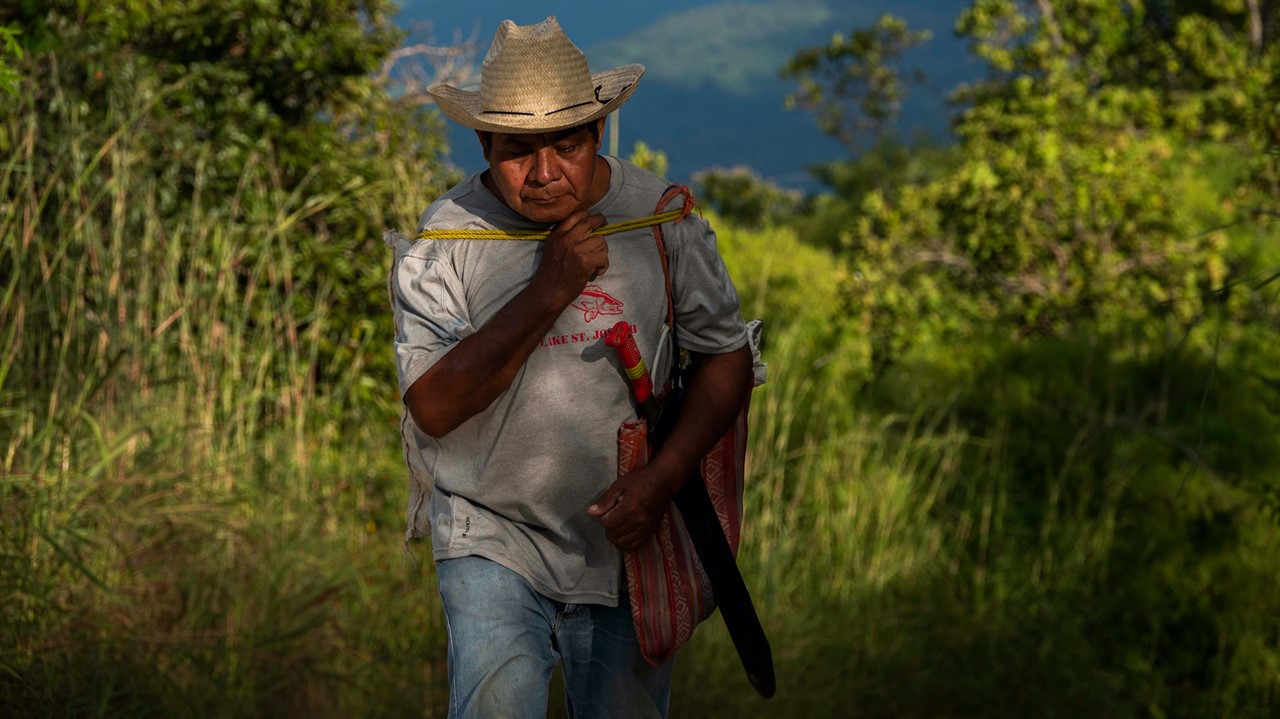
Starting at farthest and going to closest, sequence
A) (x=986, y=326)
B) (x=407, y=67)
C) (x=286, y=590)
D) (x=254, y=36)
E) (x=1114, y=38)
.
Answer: (x=1114, y=38), (x=986, y=326), (x=407, y=67), (x=254, y=36), (x=286, y=590)

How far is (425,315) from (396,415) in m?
4.65

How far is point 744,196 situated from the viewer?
24.9 meters

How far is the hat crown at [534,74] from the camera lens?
254cm

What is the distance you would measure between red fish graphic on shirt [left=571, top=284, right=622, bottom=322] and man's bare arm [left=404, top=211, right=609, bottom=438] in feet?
0.31

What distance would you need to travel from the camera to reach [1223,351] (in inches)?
339

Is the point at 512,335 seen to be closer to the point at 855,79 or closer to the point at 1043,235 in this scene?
the point at 1043,235

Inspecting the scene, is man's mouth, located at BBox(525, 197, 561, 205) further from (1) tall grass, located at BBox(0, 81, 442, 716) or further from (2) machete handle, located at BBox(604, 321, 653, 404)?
(1) tall grass, located at BBox(0, 81, 442, 716)

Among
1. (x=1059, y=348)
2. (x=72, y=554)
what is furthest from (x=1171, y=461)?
(x=72, y=554)

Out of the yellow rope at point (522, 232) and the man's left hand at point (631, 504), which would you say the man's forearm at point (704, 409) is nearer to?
the man's left hand at point (631, 504)

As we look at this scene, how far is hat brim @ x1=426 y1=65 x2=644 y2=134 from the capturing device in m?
2.52

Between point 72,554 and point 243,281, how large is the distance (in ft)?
11.5

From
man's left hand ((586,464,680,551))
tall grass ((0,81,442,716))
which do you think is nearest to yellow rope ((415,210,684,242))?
man's left hand ((586,464,680,551))

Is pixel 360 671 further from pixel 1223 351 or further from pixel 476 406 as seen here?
pixel 1223 351

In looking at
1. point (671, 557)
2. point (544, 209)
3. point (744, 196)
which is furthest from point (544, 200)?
point (744, 196)
